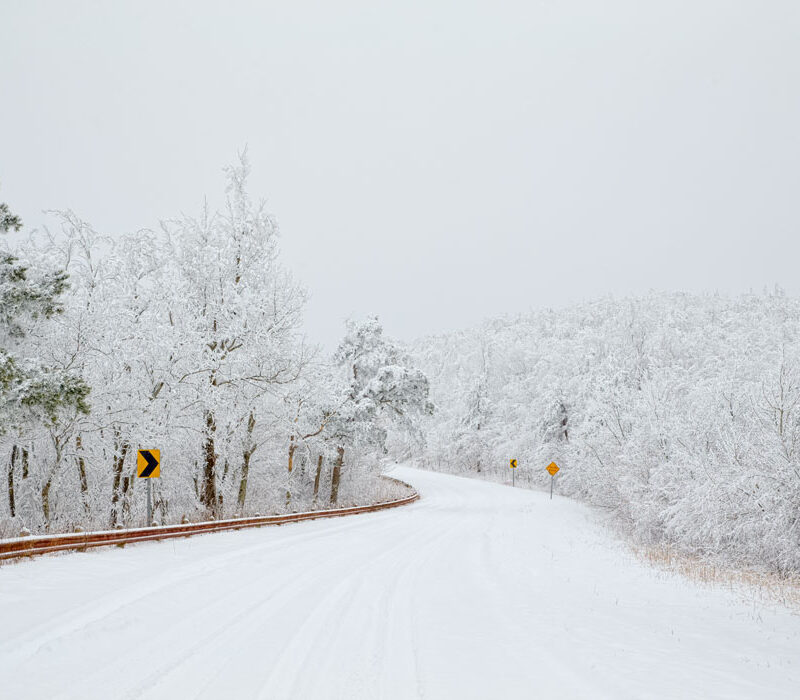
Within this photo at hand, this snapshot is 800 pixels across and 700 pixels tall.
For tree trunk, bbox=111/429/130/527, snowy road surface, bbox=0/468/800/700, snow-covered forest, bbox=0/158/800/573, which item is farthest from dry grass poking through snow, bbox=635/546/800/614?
tree trunk, bbox=111/429/130/527

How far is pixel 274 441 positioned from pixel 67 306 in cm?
1303

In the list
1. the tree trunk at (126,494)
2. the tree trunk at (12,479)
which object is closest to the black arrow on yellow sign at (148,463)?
the tree trunk at (126,494)

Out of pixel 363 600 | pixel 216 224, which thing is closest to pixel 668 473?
pixel 363 600

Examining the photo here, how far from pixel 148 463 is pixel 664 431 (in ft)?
65.6

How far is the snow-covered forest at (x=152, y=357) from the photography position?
15953 millimetres

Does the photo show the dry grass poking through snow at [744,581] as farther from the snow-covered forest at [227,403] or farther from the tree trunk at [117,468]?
the tree trunk at [117,468]

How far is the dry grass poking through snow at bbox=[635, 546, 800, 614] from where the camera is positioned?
391 inches

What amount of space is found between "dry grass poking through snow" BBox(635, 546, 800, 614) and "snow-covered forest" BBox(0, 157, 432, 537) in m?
13.1

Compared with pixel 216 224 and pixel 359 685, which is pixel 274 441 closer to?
pixel 216 224

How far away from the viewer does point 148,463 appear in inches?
542

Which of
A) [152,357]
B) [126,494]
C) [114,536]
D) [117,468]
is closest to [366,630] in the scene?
[114,536]

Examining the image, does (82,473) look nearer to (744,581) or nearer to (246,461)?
(246,461)

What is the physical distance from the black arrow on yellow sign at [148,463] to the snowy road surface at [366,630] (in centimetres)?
195

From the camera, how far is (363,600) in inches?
331
